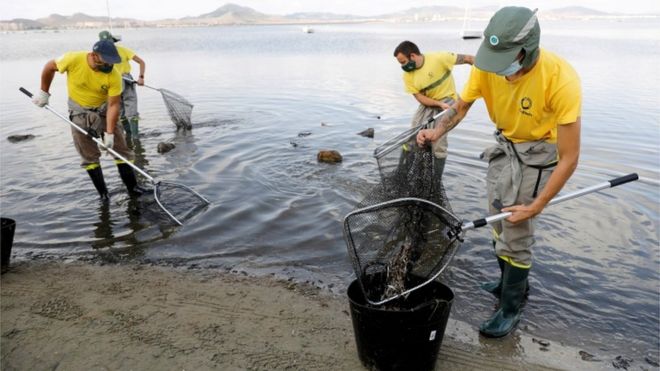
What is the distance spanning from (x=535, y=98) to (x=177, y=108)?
8995 mm

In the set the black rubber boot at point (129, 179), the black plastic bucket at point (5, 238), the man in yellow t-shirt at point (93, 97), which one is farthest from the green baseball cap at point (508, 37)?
the black rubber boot at point (129, 179)

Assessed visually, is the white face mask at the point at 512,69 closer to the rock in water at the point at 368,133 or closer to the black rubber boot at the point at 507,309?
the black rubber boot at the point at 507,309

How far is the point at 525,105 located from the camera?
2969mm

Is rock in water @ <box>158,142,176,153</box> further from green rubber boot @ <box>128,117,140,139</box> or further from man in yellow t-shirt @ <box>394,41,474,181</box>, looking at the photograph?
man in yellow t-shirt @ <box>394,41,474,181</box>

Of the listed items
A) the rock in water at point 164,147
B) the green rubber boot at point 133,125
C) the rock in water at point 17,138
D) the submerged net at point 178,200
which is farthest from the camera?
the rock in water at point 17,138

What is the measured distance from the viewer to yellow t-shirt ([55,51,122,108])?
5.53 m

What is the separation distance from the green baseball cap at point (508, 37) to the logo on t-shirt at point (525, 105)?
30cm

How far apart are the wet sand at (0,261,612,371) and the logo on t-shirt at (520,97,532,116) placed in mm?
1796

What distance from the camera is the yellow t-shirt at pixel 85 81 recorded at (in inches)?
218

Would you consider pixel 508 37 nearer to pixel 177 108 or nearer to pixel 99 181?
pixel 99 181

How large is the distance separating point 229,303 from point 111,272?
1.44m

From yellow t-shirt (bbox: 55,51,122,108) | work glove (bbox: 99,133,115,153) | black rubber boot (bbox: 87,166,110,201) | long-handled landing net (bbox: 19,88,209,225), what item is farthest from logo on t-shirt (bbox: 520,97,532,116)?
black rubber boot (bbox: 87,166,110,201)

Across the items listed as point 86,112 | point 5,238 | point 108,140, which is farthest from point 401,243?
point 86,112

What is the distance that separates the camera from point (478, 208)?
633 centimetres
